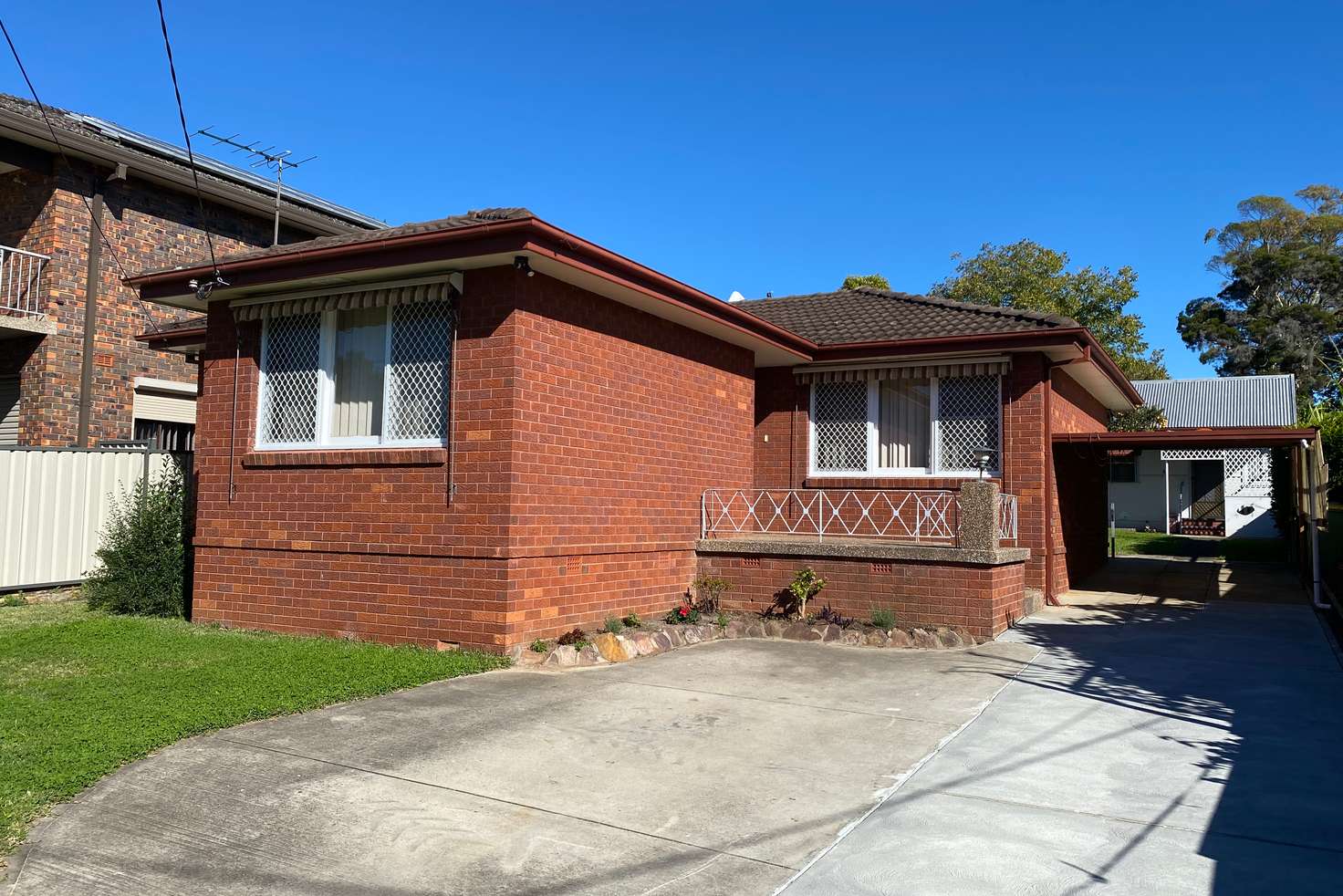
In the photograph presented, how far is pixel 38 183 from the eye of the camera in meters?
14.0

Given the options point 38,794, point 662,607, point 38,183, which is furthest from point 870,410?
point 38,183

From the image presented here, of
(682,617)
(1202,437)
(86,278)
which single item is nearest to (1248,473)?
(1202,437)

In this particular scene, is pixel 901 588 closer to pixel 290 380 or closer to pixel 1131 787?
pixel 1131 787

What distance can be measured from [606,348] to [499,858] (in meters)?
6.28

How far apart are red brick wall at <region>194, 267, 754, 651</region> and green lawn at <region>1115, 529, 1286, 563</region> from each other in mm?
15445

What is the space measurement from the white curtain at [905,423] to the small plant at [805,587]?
3002mm

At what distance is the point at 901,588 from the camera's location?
10055 millimetres

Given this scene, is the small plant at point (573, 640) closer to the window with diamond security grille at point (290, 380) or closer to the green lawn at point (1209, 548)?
the window with diamond security grille at point (290, 380)

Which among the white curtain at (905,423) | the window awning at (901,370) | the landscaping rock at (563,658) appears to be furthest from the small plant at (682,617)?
the window awning at (901,370)

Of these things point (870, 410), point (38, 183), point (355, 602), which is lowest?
point (355, 602)

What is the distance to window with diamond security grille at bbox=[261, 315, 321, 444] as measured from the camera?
9766 millimetres

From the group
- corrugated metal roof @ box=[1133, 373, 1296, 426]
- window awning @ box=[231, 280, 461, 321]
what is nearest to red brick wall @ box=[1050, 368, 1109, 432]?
window awning @ box=[231, 280, 461, 321]

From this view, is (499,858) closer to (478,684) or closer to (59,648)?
(478,684)

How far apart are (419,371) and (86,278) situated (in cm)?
802
